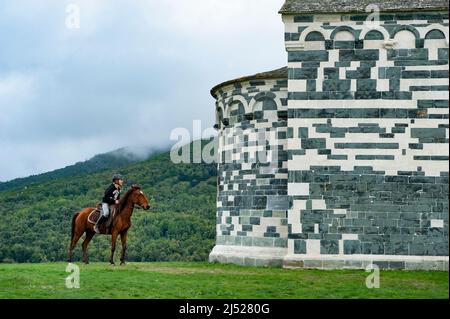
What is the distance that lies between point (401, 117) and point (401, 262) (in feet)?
12.0

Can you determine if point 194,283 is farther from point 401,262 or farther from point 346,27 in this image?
point 346,27

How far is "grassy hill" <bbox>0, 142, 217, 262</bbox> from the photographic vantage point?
3781 cm

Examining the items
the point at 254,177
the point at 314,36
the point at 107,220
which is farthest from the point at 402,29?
Result: the point at 107,220

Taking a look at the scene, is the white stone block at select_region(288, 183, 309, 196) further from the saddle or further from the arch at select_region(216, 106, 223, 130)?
the arch at select_region(216, 106, 223, 130)

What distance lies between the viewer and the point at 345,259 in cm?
2039

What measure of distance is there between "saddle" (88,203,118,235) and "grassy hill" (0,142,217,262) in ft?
50.2

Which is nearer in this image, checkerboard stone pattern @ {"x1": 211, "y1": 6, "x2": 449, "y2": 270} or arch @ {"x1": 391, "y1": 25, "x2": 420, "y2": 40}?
checkerboard stone pattern @ {"x1": 211, "y1": 6, "x2": 449, "y2": 270}

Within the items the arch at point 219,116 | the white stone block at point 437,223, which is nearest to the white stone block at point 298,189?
the white stone block at point 437,223

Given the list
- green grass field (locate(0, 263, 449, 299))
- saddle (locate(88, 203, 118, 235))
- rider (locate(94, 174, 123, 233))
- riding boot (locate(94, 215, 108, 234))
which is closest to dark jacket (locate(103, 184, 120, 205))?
rider (locate(94, 174, 123, 233))

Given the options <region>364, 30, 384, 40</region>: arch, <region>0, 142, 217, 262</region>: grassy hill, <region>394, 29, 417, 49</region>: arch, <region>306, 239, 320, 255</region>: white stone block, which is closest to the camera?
<region>306, 239, 320, 255</region>: white stone block

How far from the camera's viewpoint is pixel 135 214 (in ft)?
145

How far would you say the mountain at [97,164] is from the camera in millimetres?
55875
